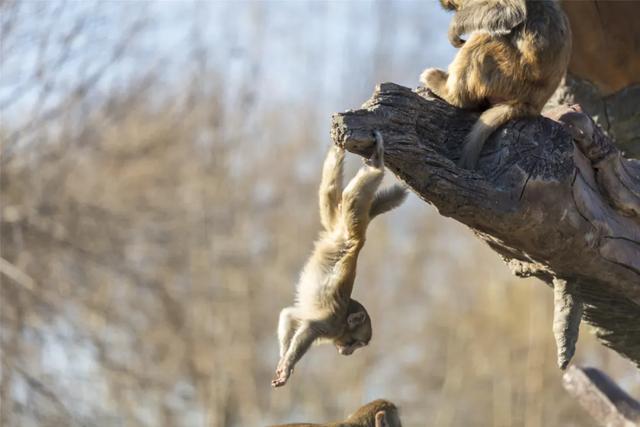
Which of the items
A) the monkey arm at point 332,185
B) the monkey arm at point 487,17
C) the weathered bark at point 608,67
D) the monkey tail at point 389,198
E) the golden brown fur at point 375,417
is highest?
the weathered bark at point 608,67

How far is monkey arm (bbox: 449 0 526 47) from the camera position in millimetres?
4219

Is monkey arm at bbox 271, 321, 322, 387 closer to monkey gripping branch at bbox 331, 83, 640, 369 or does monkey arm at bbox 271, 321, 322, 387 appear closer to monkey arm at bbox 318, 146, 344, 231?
monkey arm at bbox 318, 146, 344, 231

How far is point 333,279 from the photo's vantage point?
195 inches

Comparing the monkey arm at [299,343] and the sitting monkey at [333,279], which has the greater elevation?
the sitting monkey at [333,279]

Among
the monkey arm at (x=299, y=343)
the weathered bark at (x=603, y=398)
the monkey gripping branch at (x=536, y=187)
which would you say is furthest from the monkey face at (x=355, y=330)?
the weathered bark at (x=603, y=398)

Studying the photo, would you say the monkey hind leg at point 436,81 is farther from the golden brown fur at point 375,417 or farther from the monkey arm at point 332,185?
the golden brown fur at point 375,417

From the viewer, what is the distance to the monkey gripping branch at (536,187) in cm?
360

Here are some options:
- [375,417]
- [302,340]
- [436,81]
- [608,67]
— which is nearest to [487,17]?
[436,81]

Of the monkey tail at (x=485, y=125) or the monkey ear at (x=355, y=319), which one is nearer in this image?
the monkey tail at (x=485, y=125)

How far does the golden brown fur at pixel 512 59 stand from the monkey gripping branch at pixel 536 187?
0.12m

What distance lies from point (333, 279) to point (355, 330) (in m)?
0.30

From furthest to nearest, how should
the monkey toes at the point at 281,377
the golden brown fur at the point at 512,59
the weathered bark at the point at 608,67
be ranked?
the weathered bark at the point at 608,67 < the monkey toes at the point at 281,377 < the golden brown fur at the point at 512,59

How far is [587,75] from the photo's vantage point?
Answer: 6.18m

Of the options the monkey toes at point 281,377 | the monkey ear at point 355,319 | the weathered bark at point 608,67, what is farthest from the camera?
the weathered bark at point 608,67
